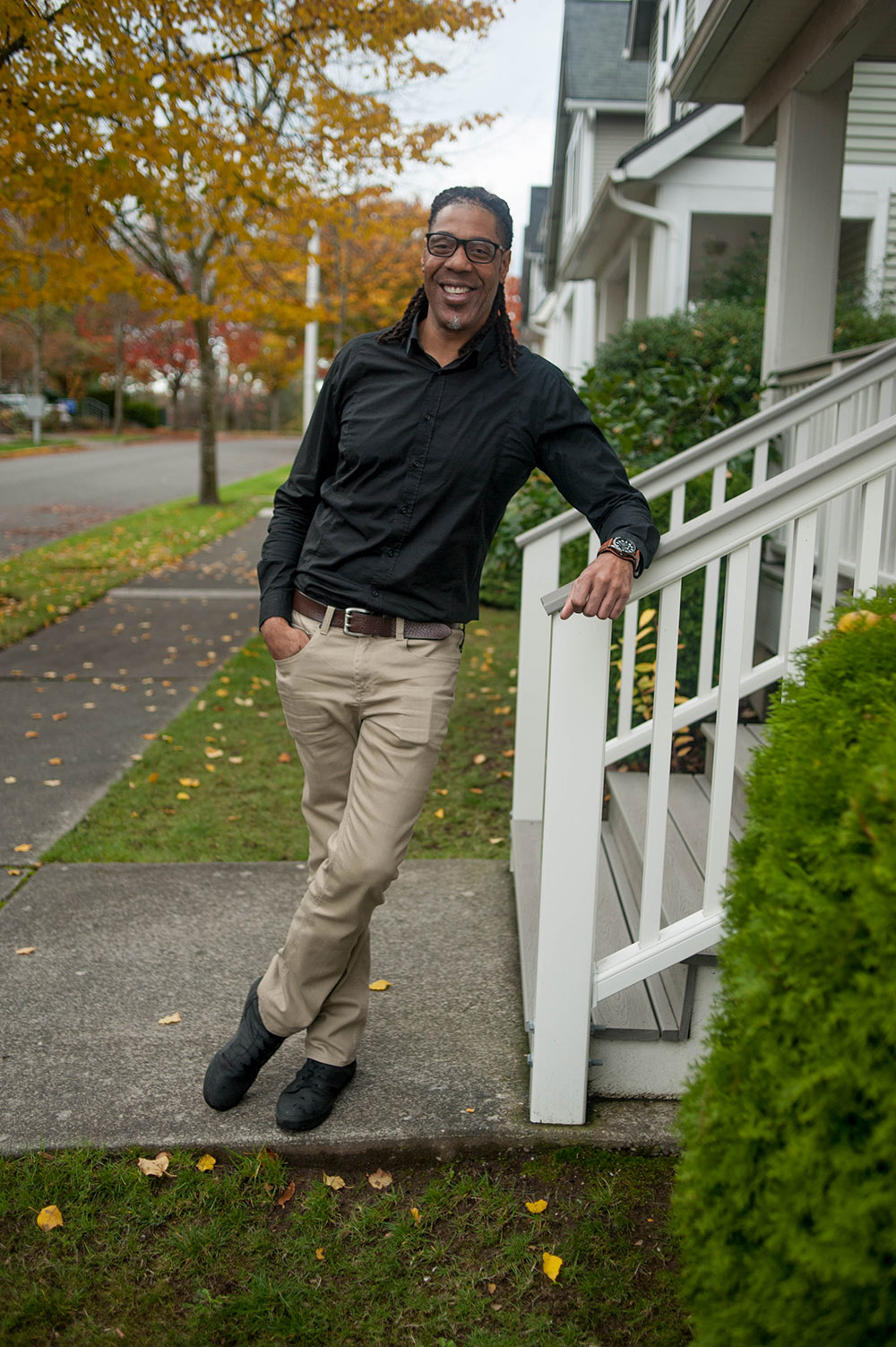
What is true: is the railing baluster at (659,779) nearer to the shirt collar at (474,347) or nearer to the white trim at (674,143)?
the shirt collar at (474,347)

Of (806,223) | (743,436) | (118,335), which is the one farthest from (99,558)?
(118,335)

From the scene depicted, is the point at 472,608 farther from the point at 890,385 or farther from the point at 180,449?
the point at 180,449

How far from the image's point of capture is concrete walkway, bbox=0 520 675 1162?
2736 millimetres

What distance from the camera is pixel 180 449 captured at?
35.7 m

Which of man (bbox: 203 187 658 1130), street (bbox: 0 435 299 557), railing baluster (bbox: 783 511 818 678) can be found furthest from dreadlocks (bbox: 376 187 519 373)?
street (bbox: 0 435 299 557)

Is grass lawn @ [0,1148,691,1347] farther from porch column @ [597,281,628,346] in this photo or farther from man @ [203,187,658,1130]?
porch column @ [597,281,628,346]

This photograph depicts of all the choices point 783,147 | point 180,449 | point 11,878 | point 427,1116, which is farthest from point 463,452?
point 180,449

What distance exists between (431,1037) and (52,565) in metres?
9.72

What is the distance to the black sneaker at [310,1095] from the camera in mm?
2727

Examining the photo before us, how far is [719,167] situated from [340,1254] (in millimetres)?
11215

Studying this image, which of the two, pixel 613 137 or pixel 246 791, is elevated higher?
pixel 613 137

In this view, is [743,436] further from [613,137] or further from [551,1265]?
[613,137]

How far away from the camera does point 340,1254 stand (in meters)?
2.40

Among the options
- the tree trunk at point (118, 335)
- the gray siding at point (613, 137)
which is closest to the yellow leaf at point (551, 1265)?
the gray siding at point (613, 137)
